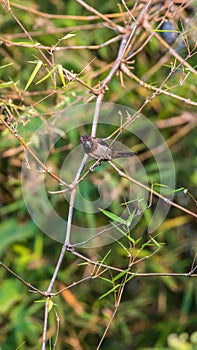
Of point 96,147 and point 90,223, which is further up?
point 96,147

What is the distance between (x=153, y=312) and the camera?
9.10 ft

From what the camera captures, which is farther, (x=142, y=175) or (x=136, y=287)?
(x=136, y=287)

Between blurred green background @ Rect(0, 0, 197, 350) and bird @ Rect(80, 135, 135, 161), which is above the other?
bird @ Rect(80, 135, 135, 161)

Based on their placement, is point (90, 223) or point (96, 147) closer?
point (96, 147)

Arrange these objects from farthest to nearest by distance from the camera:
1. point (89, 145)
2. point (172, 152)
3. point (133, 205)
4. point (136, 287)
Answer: point (136, 287), point (172, 152), point (133, 205), point (89, 145)

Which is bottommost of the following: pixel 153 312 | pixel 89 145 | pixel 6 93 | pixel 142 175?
pixel 153 312

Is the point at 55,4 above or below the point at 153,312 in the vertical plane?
above

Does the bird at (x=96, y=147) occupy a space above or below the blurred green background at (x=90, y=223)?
above

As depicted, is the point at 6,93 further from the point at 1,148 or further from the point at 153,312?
the point at 153,312

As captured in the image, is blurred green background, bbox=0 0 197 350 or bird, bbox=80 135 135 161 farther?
blurred green background, bbox=0 0 197 350

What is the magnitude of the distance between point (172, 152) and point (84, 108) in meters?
0.45

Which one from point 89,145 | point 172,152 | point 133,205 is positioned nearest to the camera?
point 89,145

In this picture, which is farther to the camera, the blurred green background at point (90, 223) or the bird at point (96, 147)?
the blurred green background at point (90, 223)

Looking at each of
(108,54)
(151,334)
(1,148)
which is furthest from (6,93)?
(151,334)
